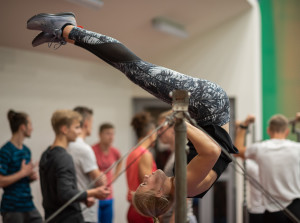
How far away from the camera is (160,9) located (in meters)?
3.49

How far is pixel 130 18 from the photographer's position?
10.9ft

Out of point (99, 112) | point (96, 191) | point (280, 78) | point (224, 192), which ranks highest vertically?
point (280, 78)

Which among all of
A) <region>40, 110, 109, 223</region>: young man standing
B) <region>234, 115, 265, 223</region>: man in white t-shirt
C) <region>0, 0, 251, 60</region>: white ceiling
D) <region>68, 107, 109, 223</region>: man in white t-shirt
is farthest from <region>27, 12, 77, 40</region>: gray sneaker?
<region>234, 115, 265, 223</region>: man in white t-shirt

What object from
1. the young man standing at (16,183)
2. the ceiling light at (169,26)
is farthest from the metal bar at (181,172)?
the ceiling light at (169,26)

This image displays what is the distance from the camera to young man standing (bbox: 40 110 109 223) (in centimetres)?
210

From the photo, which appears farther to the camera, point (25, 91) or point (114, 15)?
point (25, 91)

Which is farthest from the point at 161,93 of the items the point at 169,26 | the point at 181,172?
the point at 169,26

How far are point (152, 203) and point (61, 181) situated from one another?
0.84 m

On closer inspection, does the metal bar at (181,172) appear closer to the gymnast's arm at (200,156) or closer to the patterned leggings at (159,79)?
the gymnast's arm at (200,156)

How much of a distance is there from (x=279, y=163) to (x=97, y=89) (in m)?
2.26

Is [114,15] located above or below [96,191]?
above

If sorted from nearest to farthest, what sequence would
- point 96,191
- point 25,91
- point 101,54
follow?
point 101,54 → point 96,191 → point 25,91

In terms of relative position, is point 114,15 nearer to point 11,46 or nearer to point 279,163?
point 11,46

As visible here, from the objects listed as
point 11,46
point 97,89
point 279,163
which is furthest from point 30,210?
point 97,89
